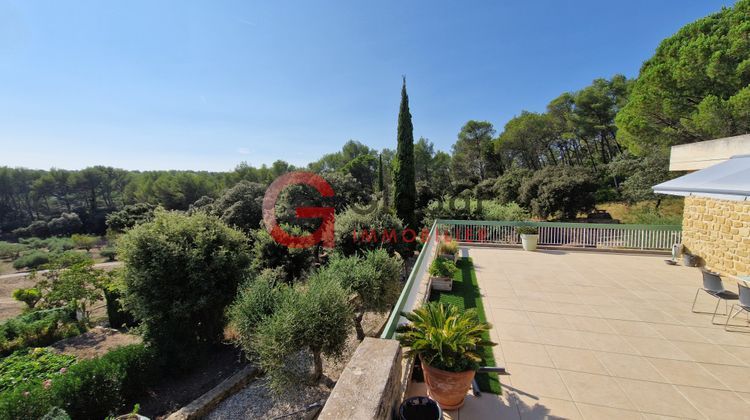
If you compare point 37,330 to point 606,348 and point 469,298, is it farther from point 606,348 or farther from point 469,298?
point 606,348

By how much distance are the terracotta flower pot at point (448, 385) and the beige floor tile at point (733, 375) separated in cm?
229

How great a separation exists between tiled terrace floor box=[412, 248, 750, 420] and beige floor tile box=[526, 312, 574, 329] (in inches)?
0.5

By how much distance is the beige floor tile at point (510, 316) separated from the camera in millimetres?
3812

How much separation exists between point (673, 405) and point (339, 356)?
356 centimetres

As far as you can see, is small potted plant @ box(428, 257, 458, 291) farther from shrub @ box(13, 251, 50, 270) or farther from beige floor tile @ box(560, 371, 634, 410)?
shrub @ box(13, 251, 50, 270)

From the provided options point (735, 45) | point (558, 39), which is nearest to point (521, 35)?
point (558, 39)

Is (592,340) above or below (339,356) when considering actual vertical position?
above

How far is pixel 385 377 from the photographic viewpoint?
1.76 meters

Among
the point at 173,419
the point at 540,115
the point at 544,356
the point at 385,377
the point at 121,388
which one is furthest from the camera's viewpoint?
the point at 540,115

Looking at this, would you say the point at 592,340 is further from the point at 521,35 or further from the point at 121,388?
the point at 521,35

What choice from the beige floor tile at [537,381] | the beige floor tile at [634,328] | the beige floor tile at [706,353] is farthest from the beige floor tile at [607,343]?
the beige floor tile at [537,381]

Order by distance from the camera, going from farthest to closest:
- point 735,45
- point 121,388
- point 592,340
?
point 735,45 → point 121,388 → point 592,340

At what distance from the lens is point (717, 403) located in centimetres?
233

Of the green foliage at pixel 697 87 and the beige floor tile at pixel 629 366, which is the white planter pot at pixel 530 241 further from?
the green foliage at pixel 697 87
